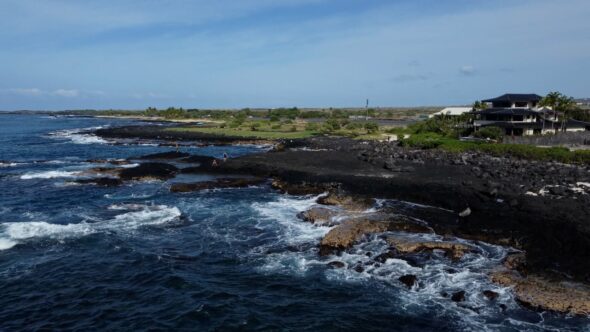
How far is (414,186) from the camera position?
45.7 metres

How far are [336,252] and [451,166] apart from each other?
3299 centimetres

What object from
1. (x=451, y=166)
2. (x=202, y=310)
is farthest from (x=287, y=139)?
(x=202, y=310)

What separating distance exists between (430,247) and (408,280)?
16.1 feet

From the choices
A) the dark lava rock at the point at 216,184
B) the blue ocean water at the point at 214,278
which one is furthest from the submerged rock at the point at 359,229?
the dark lava rock at the point at 216,184

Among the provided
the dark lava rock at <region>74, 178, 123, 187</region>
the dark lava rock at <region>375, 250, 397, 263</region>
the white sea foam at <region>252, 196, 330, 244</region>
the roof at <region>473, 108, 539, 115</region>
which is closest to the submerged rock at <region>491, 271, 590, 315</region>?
the dark lava rock at <region>375, 250, 397, 263</region>

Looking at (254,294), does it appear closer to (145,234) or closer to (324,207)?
(145,234)

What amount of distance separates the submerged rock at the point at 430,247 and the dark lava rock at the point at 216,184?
84.5 ft

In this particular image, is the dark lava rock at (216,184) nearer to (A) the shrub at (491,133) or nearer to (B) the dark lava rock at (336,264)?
(B) the dark lava rock at (336,264)

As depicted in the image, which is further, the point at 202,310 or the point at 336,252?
the point at 336,252

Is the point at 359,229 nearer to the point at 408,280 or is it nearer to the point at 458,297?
the point at 408,280

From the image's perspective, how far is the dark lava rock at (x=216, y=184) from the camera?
49.2 metres

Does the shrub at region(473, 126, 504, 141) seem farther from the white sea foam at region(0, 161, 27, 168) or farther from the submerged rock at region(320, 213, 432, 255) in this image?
the white sea foam at region(0, 161, 27, 168)

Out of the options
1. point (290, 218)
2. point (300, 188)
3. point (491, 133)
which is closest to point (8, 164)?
point (300, 188)

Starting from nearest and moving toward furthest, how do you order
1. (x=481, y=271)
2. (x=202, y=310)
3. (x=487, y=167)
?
(x=202, y=310)
(x=481, y=271)
(x=487, y=167)
